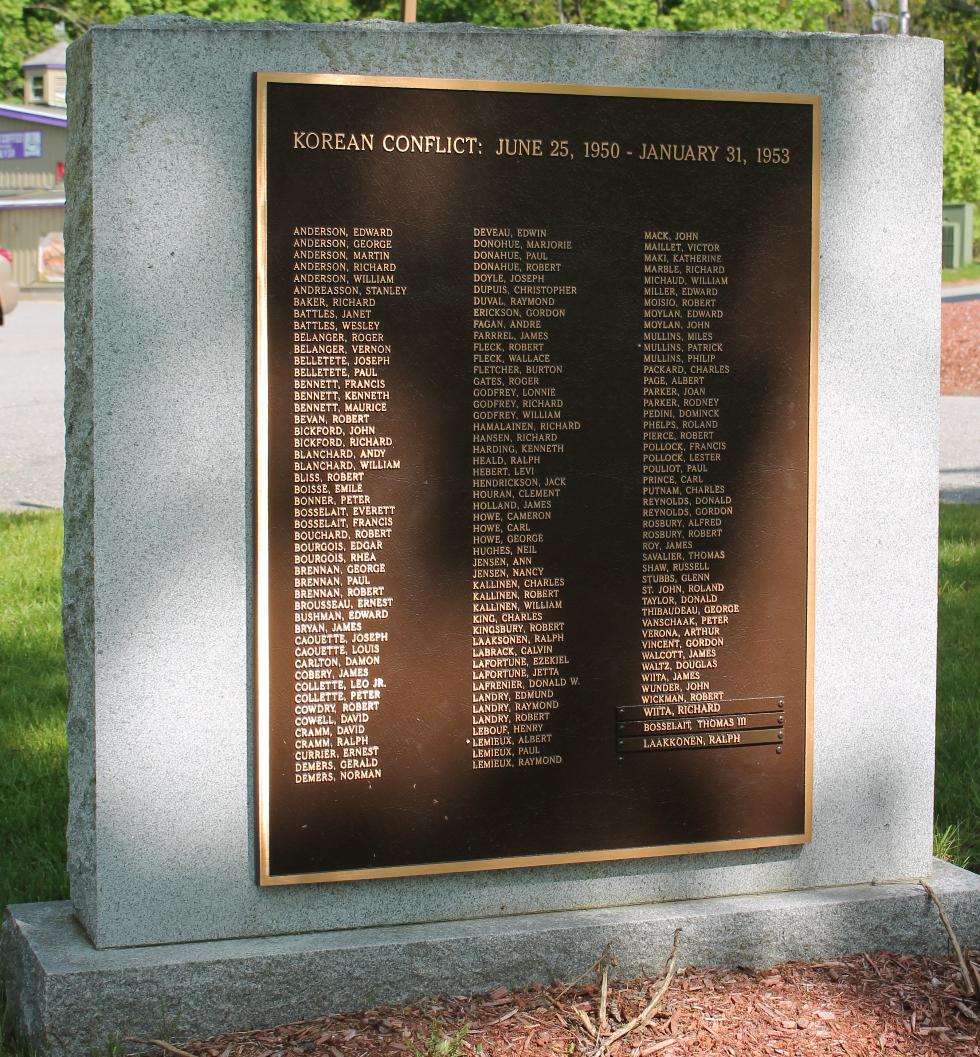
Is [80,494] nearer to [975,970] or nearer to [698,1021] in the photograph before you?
[698,1021]

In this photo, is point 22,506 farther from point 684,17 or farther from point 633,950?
→ point 684,17

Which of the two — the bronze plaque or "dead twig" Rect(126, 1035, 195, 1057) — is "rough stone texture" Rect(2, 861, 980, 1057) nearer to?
"dead twig" Rect(126, 1035, 195, 1057)

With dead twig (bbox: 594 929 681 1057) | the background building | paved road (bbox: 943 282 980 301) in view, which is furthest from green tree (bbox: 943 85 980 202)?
dead twig (bbox: 594 929 681 1057)

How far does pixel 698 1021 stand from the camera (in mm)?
3904

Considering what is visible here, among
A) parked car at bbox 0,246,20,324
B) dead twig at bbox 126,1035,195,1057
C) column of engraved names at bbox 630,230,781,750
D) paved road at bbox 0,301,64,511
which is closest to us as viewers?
dead twig at bbox 126,1035,195,1057

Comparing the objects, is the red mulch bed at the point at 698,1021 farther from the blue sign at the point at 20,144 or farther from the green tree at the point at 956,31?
the blue sign at the point at 20,144

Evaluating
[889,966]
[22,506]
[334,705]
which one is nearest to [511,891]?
[334,705]

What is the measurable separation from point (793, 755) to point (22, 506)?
7654 mm

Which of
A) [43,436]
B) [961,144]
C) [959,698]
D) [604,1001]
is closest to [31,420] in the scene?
[43,436]

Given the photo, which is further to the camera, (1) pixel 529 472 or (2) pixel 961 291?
(2) pixel 961 291

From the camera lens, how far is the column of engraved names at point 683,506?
13.4ft

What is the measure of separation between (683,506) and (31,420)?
40.3 feet

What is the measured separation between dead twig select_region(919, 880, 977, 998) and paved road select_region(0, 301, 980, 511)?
25.4 feet

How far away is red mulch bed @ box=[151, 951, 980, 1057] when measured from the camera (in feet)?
12.2
